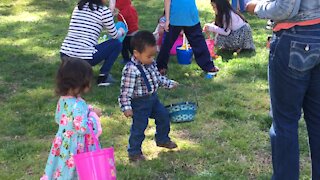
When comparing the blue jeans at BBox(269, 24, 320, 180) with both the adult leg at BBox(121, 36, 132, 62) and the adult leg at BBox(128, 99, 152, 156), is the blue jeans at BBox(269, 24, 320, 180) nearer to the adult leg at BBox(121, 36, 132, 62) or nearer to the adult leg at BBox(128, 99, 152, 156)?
the adult leg at BBox(128, 99, 152, 156)

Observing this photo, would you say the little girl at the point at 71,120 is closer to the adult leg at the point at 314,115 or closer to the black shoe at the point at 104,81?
the adult leg at the point at 314,115

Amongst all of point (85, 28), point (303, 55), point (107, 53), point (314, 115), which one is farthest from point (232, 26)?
point (303, 55)

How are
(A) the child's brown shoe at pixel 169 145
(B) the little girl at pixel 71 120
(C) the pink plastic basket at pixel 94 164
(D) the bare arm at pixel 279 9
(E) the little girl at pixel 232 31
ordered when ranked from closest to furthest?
(D) the bare arm at pixel 279 9 < (C) the pink plastic basket at pixel 94 164 < (B) the little girl at pixel 71 120 < (A) the child's brown shoe at pixel 169 145 < (E) the little girl at pixel 232 31

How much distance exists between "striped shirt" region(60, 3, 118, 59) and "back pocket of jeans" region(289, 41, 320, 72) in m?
3.28

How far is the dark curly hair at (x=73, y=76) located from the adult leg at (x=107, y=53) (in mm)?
2869

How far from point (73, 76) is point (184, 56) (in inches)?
157

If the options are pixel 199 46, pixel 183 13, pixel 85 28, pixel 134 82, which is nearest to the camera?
pixel 134 82

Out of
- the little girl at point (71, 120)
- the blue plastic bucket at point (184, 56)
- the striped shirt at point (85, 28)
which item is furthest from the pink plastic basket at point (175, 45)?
the little girl at point (71, 120)

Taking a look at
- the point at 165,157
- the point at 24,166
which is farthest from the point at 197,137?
the point at 24,166

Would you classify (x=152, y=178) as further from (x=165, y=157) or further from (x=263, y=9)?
(x=263, y=9)

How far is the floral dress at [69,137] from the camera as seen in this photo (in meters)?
3.25

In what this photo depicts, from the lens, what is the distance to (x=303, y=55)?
2.89 metres

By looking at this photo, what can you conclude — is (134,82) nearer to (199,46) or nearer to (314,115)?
(314,115)

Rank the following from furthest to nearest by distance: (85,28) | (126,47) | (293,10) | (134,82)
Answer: (126,47), (85,28), (134,82), (293,10)
